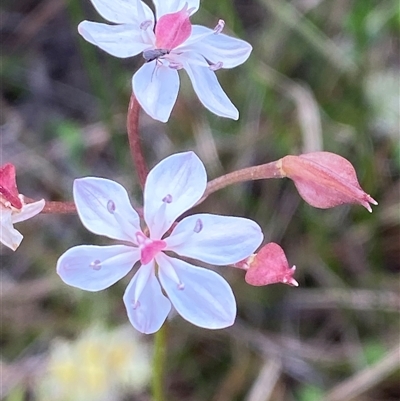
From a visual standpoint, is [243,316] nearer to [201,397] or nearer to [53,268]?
[201,397]

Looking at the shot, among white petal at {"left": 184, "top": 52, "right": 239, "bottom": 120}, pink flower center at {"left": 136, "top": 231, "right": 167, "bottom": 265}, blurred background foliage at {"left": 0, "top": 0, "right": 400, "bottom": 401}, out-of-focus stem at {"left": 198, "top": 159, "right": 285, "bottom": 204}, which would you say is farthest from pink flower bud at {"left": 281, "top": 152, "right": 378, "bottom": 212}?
blurred background foliage at {"left": 0, "top": 0, "right": 400, "bottom": 401}

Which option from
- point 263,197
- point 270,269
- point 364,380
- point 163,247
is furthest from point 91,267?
point 263,197

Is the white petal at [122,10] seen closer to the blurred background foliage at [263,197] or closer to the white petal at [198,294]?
the white petal at [198,294]

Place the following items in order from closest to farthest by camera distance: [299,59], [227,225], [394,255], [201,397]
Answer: [227,225] < [201,397] < [394,255] < [299,59]

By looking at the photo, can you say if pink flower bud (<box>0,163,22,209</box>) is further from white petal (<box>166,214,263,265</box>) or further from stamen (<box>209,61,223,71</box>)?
stamen (<box>209,61,223,71</box>)

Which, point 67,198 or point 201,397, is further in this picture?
point 67,198

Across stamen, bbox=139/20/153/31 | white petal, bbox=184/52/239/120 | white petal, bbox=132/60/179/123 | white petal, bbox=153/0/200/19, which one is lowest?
white petal, bbox=184/52/239/120

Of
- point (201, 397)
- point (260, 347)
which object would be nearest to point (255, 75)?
point (260, 347)
